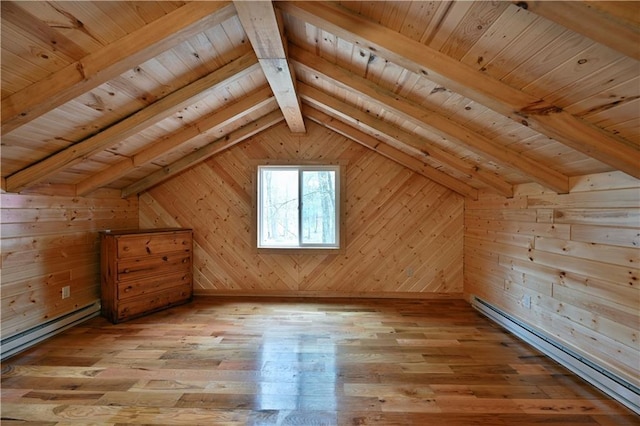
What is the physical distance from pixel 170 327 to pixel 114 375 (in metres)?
0.93

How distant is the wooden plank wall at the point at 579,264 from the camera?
1.95 m

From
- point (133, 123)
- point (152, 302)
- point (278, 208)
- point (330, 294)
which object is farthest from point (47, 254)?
point (330, 294)

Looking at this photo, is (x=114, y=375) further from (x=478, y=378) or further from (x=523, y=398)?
(x=523, y=398)

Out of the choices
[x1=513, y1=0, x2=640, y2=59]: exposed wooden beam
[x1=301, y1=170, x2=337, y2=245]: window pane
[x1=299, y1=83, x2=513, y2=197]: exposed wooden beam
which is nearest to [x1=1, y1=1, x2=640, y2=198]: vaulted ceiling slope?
[x1=513, y1=0, x2=640, y2=59]: exposed wooden beam

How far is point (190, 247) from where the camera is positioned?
166 inches

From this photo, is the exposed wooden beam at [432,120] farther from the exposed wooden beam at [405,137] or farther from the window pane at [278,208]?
the window pane at [278,208]

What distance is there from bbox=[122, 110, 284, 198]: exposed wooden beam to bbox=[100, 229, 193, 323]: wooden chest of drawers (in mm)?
800

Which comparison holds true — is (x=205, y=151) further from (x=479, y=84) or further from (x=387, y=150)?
(x=479, y=84)

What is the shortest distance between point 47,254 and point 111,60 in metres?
2.38

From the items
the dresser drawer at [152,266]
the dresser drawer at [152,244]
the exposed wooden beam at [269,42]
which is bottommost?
the dresser drawer at [152,266]

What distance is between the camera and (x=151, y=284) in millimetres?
3668

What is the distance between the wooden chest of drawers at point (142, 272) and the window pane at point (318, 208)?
169 centimetres

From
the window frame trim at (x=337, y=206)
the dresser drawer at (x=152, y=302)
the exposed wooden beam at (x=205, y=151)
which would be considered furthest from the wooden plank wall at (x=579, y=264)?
the dresser drawer at (x=152, y=302)

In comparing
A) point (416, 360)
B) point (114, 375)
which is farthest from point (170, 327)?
point (416, 360)
